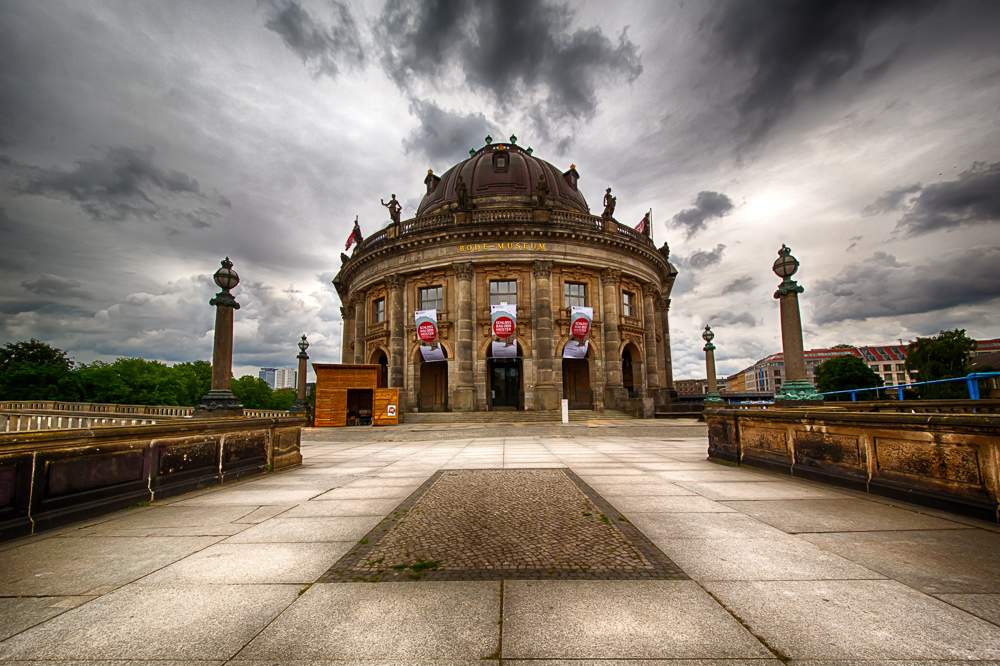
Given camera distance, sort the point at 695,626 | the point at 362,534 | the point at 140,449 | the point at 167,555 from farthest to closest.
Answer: the point at 140,449 → the point at 362,534 → the point at 167,555 → the point at 695,626

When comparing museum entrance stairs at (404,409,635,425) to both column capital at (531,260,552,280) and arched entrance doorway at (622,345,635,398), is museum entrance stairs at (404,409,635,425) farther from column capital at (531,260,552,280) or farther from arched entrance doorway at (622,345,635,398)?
column capital at (531,260,552,280)

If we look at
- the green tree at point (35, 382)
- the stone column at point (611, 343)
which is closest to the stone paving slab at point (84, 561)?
the stone column at point (611, 343)

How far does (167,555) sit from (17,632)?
4.45 feet

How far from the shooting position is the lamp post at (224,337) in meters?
11.5

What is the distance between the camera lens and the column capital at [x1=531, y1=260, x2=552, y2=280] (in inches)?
1184

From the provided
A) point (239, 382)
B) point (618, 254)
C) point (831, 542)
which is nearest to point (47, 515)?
point (831, 542)

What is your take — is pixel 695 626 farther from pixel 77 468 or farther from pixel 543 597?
pixel 77 468

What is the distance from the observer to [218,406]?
1103 cm

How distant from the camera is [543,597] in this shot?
293cm

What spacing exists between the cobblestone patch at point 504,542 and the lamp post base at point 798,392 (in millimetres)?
7232

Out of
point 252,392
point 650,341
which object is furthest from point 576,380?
point 252,392

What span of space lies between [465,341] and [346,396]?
8.65m

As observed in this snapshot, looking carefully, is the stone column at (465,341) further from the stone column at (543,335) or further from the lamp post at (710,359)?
the lamp post at (710,359)

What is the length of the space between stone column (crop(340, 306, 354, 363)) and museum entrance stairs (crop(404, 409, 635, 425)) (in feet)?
44.3
